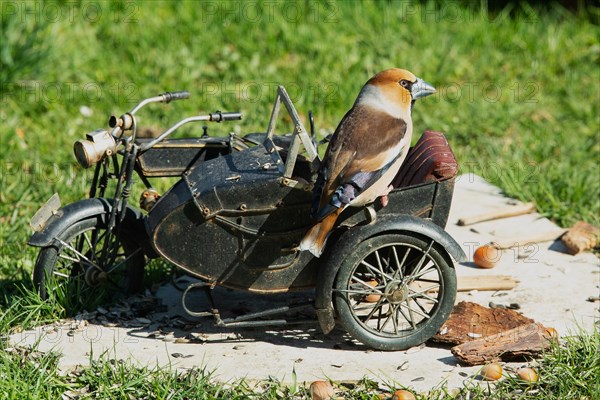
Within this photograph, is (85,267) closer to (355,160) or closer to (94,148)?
(94,148)

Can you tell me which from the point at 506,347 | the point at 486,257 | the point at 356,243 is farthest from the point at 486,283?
the point at 356,243

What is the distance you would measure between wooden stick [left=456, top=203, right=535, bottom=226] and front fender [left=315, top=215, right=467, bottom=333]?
1.80 m

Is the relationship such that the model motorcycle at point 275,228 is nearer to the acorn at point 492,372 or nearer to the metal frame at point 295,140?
the metal frame at point 295,140

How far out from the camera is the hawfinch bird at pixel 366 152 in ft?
15.1

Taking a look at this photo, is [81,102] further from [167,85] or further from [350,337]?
[350,337]

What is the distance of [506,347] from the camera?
15.8 ft

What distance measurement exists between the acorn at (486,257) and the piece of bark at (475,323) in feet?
2.55

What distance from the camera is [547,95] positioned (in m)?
8.83

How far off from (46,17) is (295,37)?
2.33 metres

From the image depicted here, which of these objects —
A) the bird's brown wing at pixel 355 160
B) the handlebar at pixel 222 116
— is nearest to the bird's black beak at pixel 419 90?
the bird's brown wing at pixel 355 160

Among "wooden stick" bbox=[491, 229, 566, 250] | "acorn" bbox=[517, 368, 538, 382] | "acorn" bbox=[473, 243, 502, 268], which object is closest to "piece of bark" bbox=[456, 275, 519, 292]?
"acorn" bbox=[473, 243, 502, 268]

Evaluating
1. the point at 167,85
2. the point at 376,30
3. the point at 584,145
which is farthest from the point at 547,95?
the point at 167,85

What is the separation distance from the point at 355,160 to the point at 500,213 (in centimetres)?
241

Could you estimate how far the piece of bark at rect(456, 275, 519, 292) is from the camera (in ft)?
18.8
